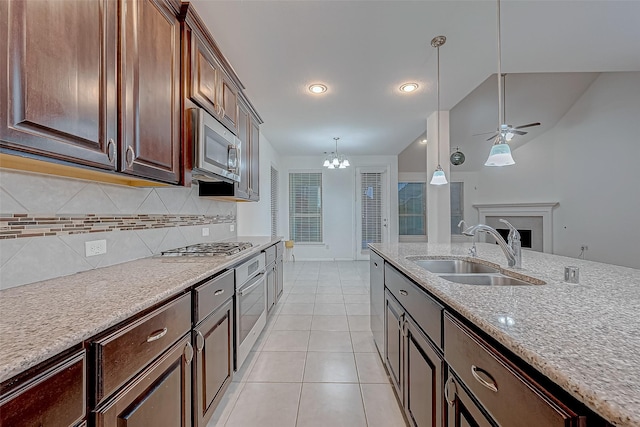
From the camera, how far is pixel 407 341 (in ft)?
4.54

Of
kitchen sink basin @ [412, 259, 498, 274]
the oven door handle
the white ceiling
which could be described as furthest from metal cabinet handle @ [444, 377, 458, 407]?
the white ceiling

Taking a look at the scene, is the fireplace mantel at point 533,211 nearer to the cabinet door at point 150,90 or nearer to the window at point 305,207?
the window at point 305,207

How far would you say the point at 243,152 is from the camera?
2750 mm

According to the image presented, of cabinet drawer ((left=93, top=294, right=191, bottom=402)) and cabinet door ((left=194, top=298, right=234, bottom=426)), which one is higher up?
cabinet drawer ((left=93, top=294, right=191, bottom=402))

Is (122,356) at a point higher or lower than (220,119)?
lower

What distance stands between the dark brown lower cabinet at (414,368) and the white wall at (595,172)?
520 cm

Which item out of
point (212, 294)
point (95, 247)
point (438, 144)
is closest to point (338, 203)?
point (438, 144)

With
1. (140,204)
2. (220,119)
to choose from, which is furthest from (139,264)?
(220,119)

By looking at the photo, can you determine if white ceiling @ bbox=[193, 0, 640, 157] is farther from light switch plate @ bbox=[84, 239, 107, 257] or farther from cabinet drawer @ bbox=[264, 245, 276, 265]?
cabinet drawer @ bbox=[264, 245, 276, 265]

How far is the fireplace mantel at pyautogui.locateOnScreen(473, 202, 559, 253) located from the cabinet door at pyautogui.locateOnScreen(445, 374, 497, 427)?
22.0 ft

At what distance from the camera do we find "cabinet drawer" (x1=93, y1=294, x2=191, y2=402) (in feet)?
2.41

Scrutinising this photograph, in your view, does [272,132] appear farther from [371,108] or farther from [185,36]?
[185,36]

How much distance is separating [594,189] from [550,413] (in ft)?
20.8

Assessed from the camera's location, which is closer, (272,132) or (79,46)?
(79,46)
